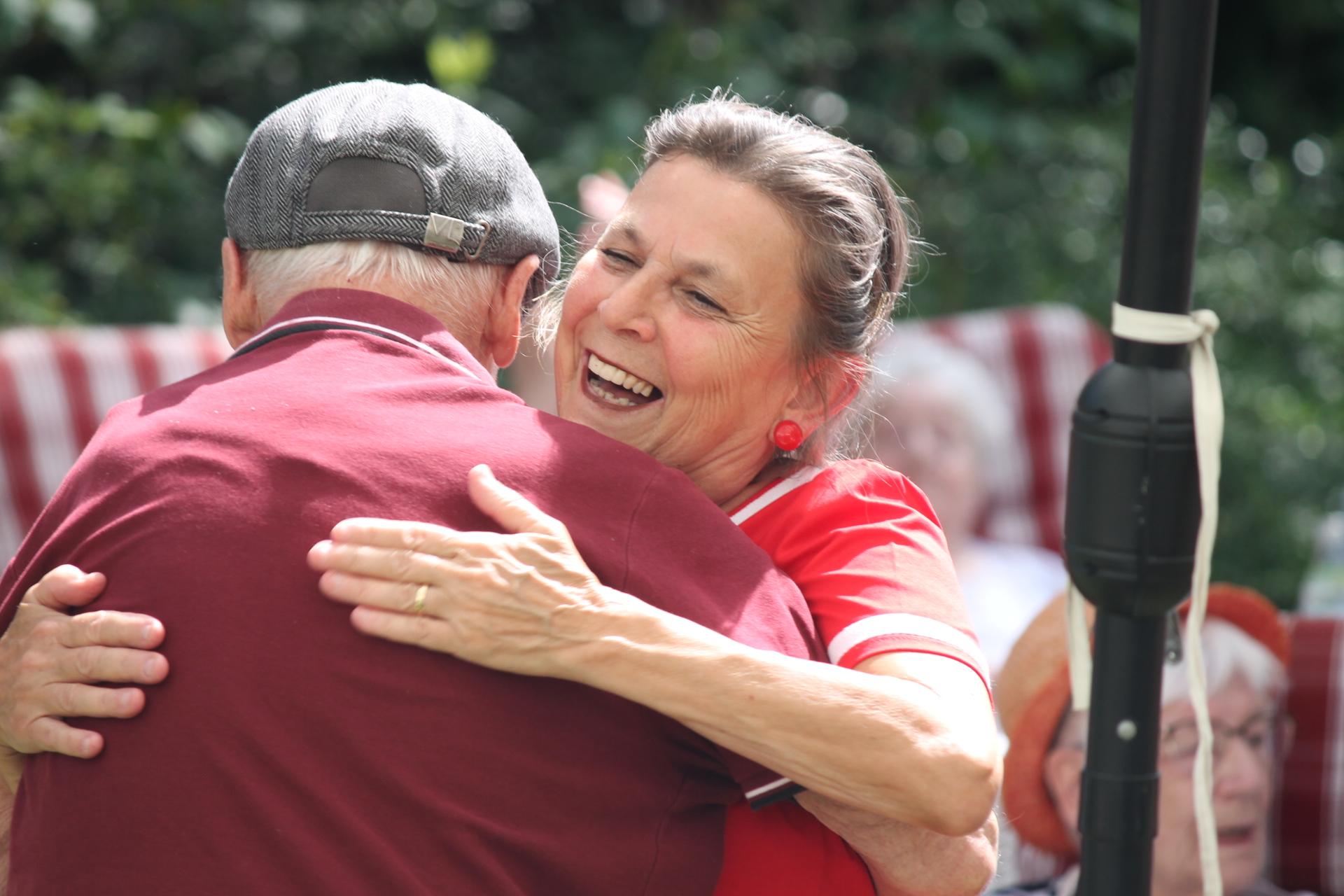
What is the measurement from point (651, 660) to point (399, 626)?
0.24 meters

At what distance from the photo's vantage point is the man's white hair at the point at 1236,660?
305 cm

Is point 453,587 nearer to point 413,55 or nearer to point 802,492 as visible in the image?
point 802,492

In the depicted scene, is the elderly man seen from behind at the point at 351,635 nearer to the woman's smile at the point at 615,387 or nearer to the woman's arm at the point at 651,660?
the woman's arm at the point at 651,660

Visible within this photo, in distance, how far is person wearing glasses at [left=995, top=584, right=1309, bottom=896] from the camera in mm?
2854

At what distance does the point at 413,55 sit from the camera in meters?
5.79

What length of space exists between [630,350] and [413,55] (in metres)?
4.38

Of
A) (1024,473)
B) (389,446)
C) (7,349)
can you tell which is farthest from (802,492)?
(1024,473)

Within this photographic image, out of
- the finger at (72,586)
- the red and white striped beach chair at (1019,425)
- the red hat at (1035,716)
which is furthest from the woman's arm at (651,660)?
the red and white striped beach chair at (1019,425)

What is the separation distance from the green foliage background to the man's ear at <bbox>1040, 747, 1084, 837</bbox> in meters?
2.97

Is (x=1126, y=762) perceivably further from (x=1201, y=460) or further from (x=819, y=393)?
(x=819, y=393)

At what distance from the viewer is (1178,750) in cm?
291

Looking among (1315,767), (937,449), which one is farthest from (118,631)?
(937,449)

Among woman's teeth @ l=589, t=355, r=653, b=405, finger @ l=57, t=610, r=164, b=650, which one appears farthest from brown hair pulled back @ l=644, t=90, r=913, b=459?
finger @ l=57, t=610, r=164, b=650

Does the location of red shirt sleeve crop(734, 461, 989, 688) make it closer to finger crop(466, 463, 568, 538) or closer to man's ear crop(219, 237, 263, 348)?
finger crop(466, 463, 568, 538)
